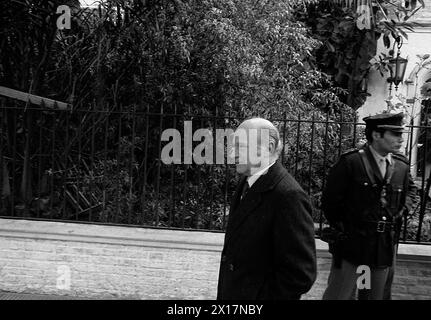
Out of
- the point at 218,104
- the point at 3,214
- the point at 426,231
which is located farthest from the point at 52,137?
the point at 426,231

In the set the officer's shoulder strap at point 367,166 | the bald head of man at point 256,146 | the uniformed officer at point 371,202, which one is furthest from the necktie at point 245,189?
the officer's shoulder strap at point 367,166

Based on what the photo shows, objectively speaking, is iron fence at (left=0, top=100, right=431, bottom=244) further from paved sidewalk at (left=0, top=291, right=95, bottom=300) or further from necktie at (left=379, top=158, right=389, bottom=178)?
necktie at (left=379, top=158, right=389, bottom=178)

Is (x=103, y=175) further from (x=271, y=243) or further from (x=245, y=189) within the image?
(x=271, y=243)

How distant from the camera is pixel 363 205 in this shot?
12.8 ft

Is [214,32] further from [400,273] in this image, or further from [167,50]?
[400,273]

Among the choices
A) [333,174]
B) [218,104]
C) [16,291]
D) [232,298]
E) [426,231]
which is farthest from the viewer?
[218,104]

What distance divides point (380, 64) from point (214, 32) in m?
5.41

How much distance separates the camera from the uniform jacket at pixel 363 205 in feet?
12.8

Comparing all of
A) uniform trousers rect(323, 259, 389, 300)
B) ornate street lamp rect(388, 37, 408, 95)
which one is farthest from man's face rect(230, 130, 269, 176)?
ornate street lamp rect(388, 37, 408, 95)

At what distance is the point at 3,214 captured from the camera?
560cm

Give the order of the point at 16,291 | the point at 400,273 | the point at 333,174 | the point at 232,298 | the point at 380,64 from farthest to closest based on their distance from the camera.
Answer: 1. the point at 380,64
2. the point at 16,291
3. the point at 400,273
4. the point at 333,174
5. the point at 232,298

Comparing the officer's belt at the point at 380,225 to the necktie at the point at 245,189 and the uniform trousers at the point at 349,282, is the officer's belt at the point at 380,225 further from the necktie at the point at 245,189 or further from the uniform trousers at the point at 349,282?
the necktie at the point at 245,189

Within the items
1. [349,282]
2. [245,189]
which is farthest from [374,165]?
[245,189]

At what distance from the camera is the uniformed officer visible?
3.89 meters
